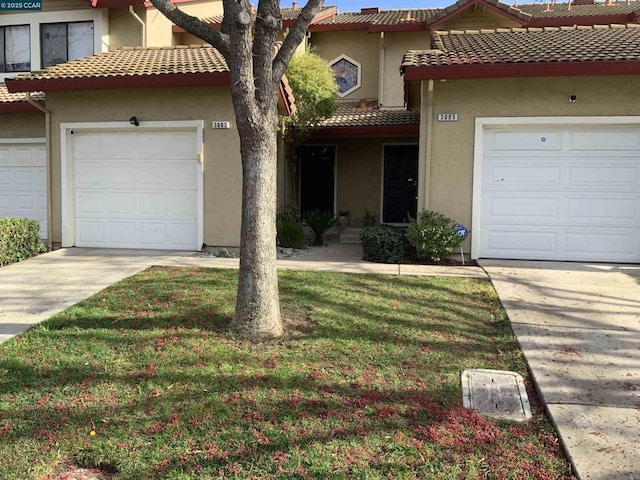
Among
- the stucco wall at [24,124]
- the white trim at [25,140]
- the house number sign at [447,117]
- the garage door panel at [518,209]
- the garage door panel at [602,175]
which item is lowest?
the garage door panel at [518,209]

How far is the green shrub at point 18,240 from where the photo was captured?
871cm

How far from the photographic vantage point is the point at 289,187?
13.5 meters

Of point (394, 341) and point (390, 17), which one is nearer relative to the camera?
point (394, 341)

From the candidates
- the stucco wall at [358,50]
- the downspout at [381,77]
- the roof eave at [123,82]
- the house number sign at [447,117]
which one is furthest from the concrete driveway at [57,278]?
the stucco wall at [358,50]

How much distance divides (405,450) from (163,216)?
807 centimetres

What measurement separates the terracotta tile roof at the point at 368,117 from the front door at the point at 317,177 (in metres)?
A: 1.04

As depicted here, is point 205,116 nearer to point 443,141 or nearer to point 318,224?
point 318,224

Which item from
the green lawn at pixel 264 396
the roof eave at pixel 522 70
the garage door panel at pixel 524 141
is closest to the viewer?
the green lawn at pixel 264 396

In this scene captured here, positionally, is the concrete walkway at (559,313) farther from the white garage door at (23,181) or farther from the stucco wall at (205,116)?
the white garage door at (23,181)

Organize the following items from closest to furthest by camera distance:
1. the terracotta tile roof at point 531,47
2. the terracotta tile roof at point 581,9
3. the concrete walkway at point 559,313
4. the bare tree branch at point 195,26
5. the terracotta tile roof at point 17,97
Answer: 1. the concrete walkway at point 559,313
2. the bare tree branch at point 195,26
3. the terracotta tile roof at point 531,47
4. the terracotta tile roof at point 17,97
5. the terracotta tile roof at point 581,9

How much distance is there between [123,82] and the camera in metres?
9.58

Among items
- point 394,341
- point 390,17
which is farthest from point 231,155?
point 390,17

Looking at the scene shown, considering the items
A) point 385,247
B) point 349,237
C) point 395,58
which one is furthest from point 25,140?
point 395,58

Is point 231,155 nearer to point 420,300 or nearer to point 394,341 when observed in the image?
point 420,300
